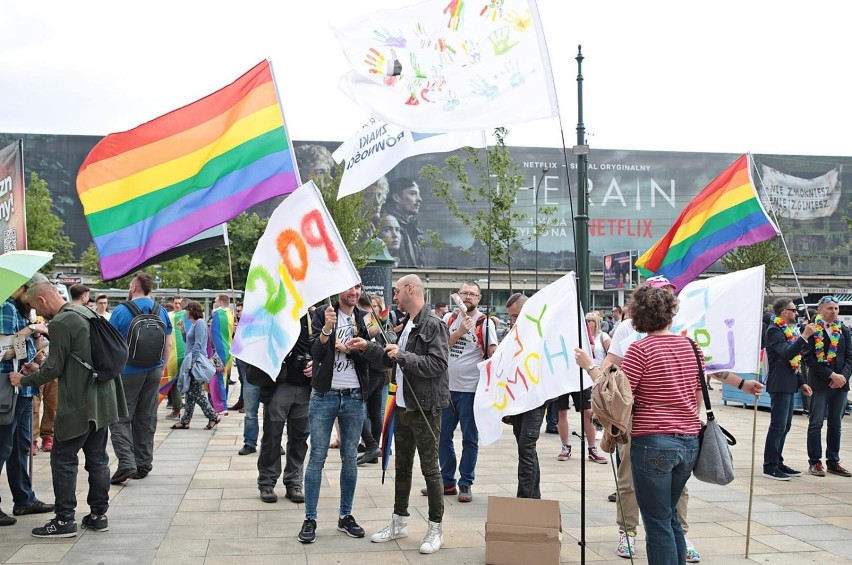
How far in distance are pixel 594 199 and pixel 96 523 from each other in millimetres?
67938

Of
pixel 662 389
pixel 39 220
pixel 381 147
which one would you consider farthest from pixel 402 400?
pixel 39 220

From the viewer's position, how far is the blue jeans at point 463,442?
25.2 feet

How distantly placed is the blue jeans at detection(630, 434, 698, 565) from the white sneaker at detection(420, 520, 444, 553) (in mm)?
1793

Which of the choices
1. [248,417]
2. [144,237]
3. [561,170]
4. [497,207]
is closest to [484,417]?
[144,237]

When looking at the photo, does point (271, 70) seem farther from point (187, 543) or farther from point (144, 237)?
point (187, 543)

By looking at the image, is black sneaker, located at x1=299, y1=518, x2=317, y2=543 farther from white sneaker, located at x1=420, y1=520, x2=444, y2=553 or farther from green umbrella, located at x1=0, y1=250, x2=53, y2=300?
green umbrella, located at x1=0, y1=250, x2=53, y2=300

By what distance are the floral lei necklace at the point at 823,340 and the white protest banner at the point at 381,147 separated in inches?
176

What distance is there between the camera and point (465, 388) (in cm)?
788

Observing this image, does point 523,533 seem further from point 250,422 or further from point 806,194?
point 806,194

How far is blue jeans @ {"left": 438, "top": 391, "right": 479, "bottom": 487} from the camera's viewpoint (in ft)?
25.2

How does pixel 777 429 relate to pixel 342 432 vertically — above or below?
below

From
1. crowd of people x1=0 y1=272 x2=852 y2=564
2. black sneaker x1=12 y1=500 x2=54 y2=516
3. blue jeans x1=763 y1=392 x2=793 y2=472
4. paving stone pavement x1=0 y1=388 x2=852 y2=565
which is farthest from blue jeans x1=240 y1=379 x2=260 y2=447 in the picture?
blue jeans x1=763 y1=392 x2=793 y2=472

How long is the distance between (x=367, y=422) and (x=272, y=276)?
14.0ft

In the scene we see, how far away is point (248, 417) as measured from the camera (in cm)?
1002
